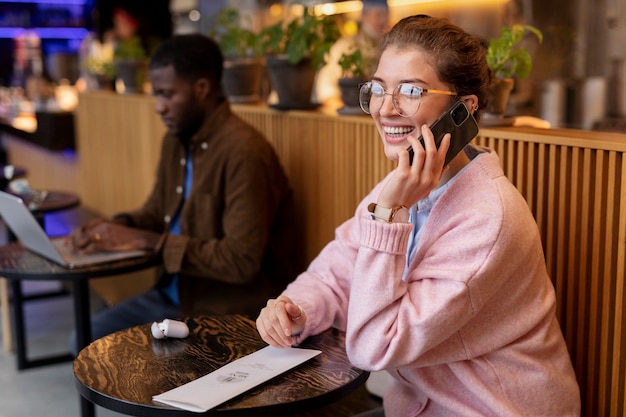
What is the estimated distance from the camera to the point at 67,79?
805 centimetres

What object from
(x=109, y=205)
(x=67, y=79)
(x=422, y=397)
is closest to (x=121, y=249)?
(x=422, y=397)

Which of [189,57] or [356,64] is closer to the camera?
[356,64]

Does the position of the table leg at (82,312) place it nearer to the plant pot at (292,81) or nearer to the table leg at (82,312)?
the table leg at (82,312)

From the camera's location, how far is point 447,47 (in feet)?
5.69

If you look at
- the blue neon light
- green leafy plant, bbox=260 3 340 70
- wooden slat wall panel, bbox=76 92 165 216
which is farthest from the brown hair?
the blue neon light

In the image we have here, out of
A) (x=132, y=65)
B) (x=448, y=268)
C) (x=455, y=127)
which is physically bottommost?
(x=448, y=268)

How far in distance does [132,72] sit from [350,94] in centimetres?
240

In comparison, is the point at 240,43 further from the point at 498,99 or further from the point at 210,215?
the point at 498,99

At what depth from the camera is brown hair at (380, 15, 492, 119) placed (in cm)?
174

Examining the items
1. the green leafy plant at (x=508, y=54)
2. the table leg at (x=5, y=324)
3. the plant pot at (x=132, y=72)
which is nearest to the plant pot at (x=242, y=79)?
the plant pot at (x=132, y=72)

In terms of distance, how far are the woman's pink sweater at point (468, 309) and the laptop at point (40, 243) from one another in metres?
1.48

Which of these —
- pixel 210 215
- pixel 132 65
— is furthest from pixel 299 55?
pixel 132 65

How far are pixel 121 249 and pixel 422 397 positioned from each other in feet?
5.11

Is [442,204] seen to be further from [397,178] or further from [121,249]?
[121,249]
